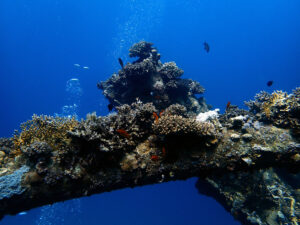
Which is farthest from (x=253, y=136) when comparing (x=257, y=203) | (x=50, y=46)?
(x=50, y=46)

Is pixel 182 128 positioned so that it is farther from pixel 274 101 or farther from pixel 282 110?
pixel 274 101

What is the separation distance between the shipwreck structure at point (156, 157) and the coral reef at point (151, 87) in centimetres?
426

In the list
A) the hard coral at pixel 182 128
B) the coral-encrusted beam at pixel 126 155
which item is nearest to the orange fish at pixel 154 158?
the coral-encrusted beam at pixel 126 155

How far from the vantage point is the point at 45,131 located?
5.39m

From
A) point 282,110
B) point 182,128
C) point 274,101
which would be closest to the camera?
point 182,128

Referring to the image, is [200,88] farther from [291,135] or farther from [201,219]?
[201,219]

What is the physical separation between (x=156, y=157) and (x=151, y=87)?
258 inches

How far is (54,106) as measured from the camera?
111 metres

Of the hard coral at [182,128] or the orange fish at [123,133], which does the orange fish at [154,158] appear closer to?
the hard coral at [182,128]

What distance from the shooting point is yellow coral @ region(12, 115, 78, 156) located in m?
5.02

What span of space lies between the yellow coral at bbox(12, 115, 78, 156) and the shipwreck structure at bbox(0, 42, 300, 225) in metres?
0.03

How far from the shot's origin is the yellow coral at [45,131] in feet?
16.5

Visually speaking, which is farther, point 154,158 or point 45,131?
point 45,131

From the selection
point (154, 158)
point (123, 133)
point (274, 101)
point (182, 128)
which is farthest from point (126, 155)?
point (274, 101)
